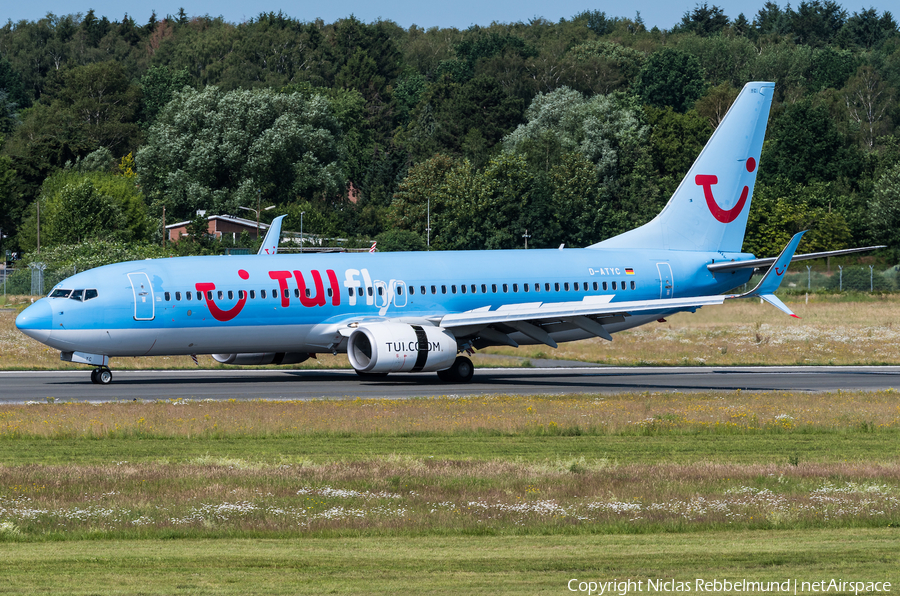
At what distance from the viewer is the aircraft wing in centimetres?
4041

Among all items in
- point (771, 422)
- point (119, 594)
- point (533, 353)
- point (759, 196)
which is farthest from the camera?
point (759, 196)

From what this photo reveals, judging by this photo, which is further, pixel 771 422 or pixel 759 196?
pixel 759 196

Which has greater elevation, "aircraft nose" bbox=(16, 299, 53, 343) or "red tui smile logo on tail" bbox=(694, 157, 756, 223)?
"red tui smile logo on tail" bbox=(694, 157, 756, 223)

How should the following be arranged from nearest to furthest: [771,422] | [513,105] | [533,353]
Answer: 1. [771,422]
2. [533,353]
3. [513,105]

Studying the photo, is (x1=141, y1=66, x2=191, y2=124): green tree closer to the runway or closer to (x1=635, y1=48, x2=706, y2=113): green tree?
(x1=635, y1=48, x2=706, y2=113): green tree

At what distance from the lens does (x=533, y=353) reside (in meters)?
55.8

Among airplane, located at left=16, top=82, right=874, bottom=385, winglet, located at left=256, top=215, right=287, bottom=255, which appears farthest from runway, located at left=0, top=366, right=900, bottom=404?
winglet, located at left=256, top=215, right=287, bottom=255

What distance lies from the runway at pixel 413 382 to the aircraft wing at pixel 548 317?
1767 mm

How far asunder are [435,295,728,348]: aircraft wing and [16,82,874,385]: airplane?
2.3 inches

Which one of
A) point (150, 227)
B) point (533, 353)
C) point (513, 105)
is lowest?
point (533, 353)

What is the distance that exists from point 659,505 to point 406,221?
418 ft

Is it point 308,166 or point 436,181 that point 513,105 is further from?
point 308,166

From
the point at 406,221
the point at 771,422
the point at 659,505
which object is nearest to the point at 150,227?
the point at 406,221

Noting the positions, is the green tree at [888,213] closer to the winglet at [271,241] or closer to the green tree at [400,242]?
Result: the green tree at [400,242]
